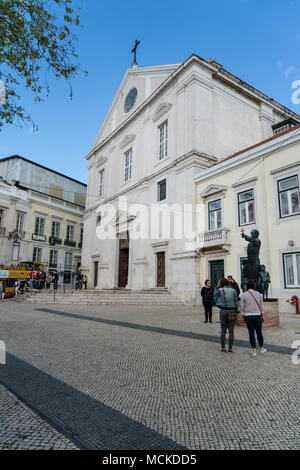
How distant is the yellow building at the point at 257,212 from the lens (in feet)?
47.3

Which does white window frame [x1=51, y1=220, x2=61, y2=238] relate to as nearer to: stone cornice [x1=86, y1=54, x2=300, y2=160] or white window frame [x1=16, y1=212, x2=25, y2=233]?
white window frame [x1=16, y1=212, x2=25, y2=233]

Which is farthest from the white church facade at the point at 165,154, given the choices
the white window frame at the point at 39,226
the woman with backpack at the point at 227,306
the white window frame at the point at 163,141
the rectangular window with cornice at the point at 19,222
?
the woman with backpack at the point at 227,306

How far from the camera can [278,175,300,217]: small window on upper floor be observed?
14.4 m

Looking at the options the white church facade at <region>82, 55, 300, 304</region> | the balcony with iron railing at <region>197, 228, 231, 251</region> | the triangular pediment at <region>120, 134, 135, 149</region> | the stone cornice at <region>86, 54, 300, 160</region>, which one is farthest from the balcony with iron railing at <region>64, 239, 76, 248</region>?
the balcony with iron railing at <region>197, 228, 231, 251</region>

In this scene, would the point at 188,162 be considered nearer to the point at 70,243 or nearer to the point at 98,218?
the point at 98,218

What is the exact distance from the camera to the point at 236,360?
17.8 ft

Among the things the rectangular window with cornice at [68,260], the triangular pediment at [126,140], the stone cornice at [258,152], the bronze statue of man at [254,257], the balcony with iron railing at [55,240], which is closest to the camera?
the bronze statue of man at [254,257]

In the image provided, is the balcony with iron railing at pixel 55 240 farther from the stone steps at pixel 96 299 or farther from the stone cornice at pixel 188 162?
the stone steps at pixel 96 299

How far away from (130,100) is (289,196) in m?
22.4
